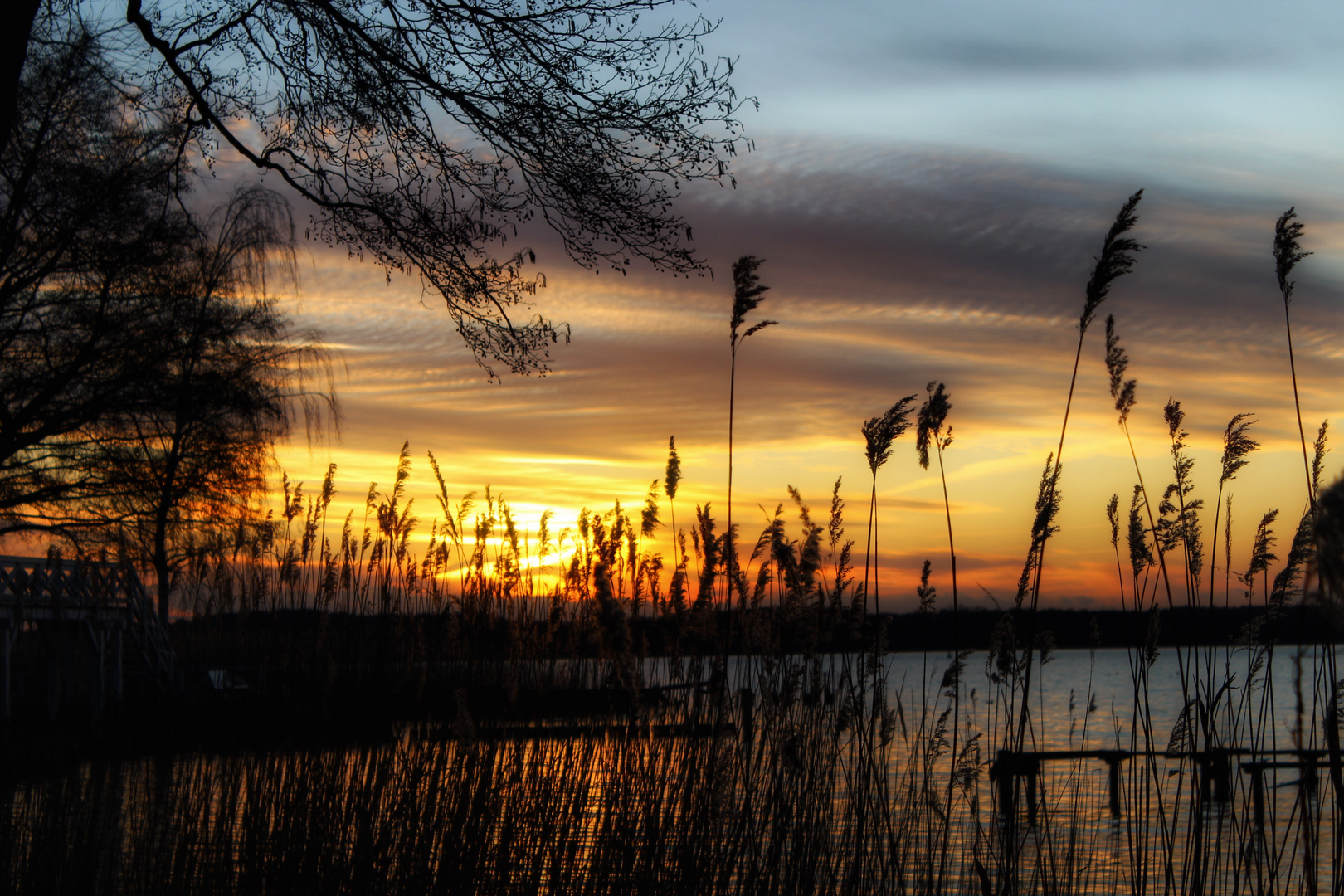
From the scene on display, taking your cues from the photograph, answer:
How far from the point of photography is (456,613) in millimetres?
5199

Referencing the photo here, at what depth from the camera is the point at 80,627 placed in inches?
243

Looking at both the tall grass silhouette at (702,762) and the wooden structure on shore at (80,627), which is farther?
the wooden structure on shore at (80,627)

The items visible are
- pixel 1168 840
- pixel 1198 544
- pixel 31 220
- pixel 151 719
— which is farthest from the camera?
pixel 31 220

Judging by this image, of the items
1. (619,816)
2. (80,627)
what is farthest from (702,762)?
(80,627)

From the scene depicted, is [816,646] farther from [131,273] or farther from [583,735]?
[131,273]

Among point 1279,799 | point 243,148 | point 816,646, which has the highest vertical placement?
point 243,148

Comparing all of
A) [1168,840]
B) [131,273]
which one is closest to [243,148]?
[1168,840]

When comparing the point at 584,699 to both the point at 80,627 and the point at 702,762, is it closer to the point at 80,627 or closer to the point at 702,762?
the point at 702,762

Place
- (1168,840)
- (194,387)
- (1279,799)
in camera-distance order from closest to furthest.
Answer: (1168,840) < (194,387) < (1279,799)

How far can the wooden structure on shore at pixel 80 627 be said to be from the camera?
5.11m

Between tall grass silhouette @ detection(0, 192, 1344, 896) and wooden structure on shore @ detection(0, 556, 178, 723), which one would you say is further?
wooden structure on shore @ detection(0, 556, 178, 723)

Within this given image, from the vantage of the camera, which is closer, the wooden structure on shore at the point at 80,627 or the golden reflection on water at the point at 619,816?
the golden reflection on water at the point at 619,816

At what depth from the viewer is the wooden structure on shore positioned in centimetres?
511

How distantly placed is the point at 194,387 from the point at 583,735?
37.1ft
